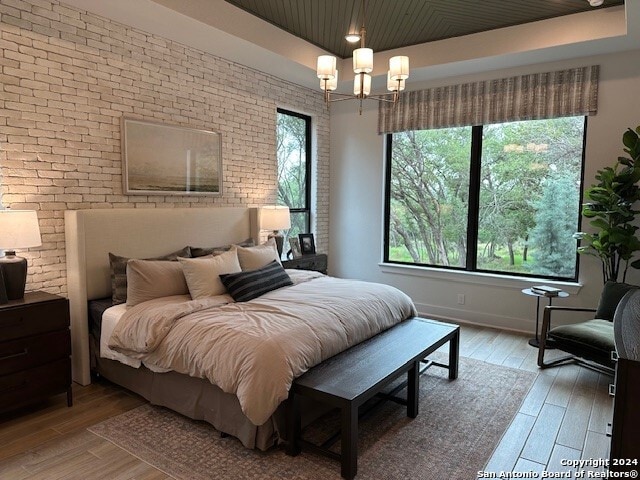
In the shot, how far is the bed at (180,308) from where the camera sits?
2484mm

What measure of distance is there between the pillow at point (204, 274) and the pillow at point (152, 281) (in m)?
0.10

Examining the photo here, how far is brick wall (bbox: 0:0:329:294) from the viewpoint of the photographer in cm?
304

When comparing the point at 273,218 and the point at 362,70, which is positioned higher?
the point at 362,70

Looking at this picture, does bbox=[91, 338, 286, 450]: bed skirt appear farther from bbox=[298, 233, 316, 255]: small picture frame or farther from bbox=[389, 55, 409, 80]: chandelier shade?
bbox=[298, 233, 316, 255]: small picture frame

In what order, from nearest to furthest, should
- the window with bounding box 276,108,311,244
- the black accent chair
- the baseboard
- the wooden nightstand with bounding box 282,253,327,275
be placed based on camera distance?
1. the black accent chair
2. the baseboard
3. the wooden nightstand with bounding box 282,253,327,275
4. the window with bounding box 276,108,311,244

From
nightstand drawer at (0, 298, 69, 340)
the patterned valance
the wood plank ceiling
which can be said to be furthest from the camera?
the patterned valance

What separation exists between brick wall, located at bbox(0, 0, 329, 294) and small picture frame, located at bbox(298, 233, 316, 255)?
1.29 m

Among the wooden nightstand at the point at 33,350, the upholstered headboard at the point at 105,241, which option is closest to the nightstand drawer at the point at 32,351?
the wooden nightstand at the point at 33,350

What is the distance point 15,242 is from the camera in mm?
2758

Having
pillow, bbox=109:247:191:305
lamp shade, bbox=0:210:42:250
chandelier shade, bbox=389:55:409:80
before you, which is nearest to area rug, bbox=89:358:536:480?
pillow, bbox=109:247:191:305

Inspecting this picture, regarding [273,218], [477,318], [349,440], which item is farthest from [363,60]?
[477,318]

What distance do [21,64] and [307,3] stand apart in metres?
2.35

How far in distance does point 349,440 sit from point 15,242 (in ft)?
7.93

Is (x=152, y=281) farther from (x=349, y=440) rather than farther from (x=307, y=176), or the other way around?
(x=307, y=176)
